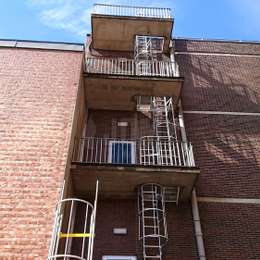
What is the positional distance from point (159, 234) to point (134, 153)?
273 centimetres

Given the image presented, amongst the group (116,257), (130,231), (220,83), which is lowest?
(116,257)

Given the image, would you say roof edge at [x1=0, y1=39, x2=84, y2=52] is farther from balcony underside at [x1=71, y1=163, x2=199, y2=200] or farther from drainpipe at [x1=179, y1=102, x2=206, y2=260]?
drainpipe at [x1=179, y1=102, x2=206, y2=260]

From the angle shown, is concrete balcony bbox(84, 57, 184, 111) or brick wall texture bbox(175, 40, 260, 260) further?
concrete balcony bbox(84, 57, 184, 111)

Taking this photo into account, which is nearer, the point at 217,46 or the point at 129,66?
the point at 129,66

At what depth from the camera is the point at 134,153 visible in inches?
367

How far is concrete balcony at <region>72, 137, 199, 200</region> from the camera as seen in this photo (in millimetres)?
7535

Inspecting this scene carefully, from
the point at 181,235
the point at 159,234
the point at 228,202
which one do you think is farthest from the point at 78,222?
the point at 228,202

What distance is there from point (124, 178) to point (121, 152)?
1757 millimetres

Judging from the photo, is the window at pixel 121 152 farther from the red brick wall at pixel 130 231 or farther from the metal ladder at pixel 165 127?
the red brick wall at pixel 130 231

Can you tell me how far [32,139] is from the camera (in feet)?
22.7

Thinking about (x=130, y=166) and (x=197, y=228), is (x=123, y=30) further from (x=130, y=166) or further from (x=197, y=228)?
(x=197, y=228)

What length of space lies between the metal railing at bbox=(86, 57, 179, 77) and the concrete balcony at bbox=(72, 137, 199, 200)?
123 inches

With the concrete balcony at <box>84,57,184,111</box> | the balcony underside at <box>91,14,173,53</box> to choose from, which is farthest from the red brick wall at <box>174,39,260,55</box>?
the concrete balcony at <box>84,57,184,111</box>

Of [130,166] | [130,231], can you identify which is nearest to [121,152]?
[130,166]
